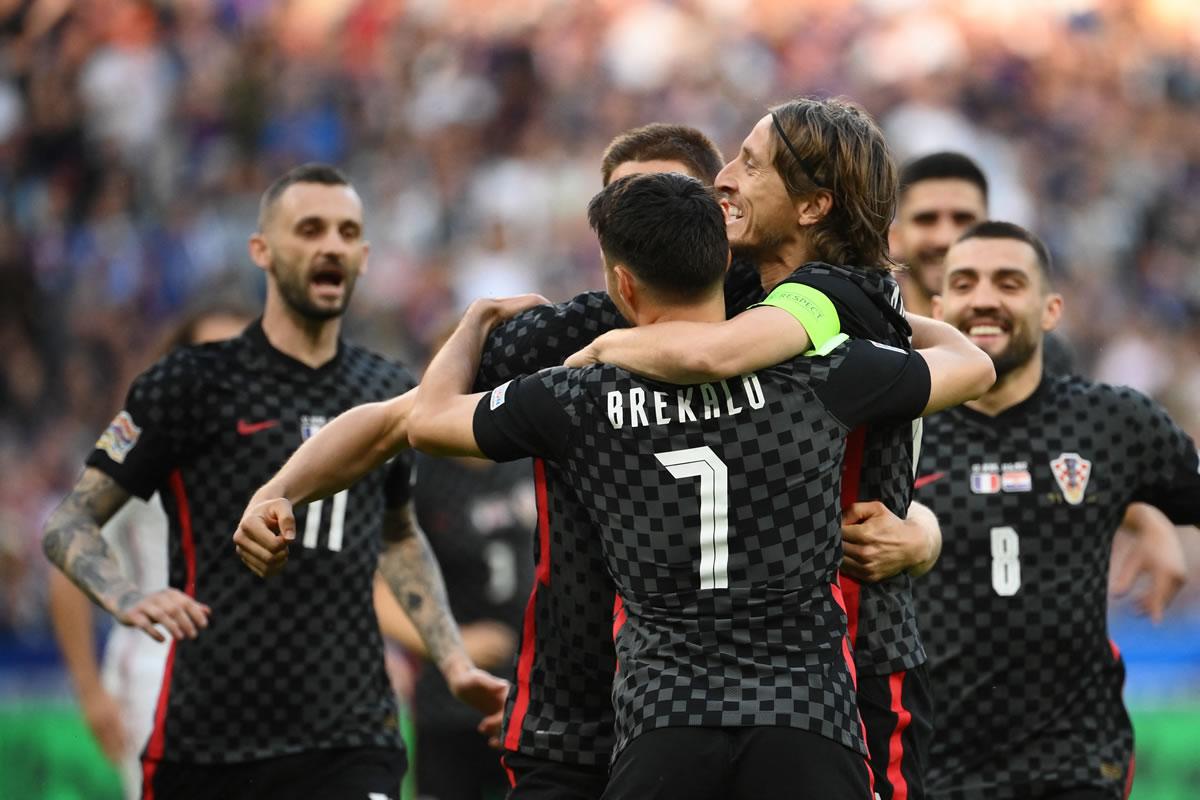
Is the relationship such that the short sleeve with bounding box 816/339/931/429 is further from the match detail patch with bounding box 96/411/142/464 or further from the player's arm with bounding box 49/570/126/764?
the player's arm with bounding box 49/570/126/764

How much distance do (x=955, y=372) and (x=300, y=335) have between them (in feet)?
8.88

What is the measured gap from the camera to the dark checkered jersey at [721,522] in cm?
370

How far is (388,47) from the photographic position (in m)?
15.2

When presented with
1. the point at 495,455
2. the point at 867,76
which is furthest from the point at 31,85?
the point at 495,455

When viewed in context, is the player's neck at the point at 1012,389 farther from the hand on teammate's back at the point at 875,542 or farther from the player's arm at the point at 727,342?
the player's arm at the point at 727,342

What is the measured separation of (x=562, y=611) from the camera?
424 cm

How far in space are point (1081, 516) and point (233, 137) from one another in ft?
33.2

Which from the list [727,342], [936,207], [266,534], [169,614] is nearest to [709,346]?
[727,342]

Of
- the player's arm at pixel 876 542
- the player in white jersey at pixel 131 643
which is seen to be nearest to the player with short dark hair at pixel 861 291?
the player's arm at pixel 876 542

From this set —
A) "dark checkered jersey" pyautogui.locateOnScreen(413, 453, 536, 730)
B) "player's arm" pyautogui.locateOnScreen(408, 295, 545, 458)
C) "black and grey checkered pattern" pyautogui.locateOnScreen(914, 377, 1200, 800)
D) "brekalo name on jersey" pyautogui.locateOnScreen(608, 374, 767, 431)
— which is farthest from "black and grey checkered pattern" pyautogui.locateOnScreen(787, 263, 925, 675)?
"dark checkered jersey" pyautogui.locateOnScreen(413, 453, 536, 730)

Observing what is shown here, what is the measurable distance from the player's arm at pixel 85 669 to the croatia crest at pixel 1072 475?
408cm

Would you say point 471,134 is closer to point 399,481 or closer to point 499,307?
point 399,481

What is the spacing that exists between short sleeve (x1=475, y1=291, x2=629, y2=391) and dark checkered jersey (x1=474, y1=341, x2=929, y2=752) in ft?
1.25

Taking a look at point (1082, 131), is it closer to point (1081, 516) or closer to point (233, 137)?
point (233, 137)
